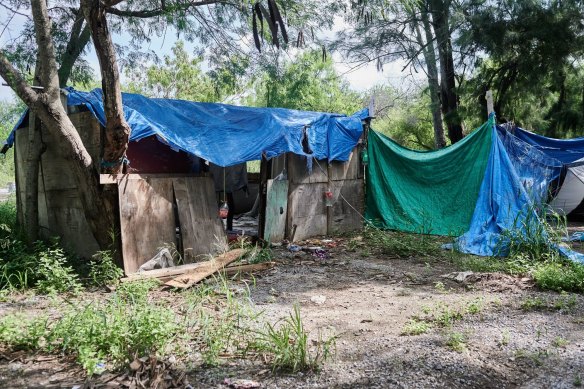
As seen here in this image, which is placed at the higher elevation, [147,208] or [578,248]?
[147,208]

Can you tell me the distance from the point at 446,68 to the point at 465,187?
408 centimetres

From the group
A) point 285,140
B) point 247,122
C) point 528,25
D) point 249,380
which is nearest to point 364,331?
point 249,380

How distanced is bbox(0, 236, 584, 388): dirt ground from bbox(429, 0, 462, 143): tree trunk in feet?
19.9

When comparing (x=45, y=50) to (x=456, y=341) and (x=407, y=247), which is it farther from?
(x=407, y=247)

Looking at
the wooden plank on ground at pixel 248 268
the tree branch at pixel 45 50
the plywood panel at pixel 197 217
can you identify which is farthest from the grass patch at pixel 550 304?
the tree branch at pixel 45 50

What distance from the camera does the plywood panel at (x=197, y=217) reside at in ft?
20.3

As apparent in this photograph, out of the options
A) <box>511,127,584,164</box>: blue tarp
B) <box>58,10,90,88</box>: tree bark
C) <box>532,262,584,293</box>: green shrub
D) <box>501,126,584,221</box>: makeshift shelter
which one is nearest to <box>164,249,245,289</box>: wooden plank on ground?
<box>532,262,584,293</box>: green shrub

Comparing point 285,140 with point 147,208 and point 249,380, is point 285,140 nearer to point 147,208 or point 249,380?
point 147,208

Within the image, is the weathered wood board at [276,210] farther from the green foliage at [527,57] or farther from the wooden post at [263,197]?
the green foliage at [527,57]

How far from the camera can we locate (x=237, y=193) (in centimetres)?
1075

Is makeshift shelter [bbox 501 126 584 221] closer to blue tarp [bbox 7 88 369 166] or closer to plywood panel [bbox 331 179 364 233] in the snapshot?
plywood panel [bbox 331 179 364 233]

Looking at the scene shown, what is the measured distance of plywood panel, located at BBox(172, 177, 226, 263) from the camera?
6195 mm

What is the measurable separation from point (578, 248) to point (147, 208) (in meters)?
6.20

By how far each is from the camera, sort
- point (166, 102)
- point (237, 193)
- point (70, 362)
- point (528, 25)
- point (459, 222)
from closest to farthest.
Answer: point (70, 362) → point (166, 102) → point (459, 222) → point (528, 25) → point (237, 193)
